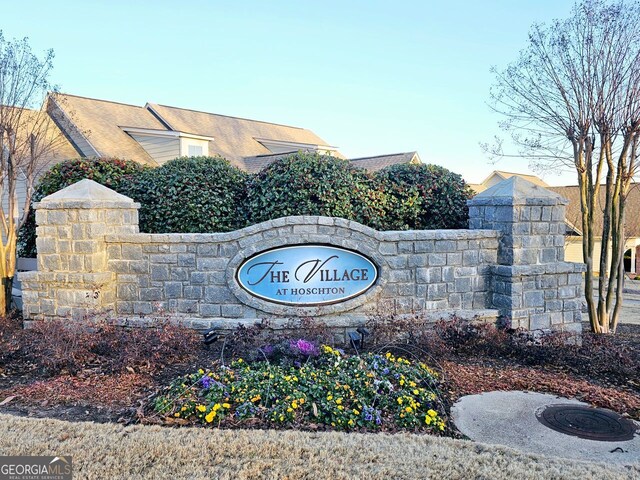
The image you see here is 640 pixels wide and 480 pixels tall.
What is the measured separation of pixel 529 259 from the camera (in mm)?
6996

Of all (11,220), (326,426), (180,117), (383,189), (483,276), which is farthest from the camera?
(180,117)

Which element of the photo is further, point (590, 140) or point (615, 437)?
point (590, 140)

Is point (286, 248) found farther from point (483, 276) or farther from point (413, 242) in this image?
point (483, 276)

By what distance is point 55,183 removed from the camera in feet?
28.6

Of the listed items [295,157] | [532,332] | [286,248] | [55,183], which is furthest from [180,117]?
[532,332]

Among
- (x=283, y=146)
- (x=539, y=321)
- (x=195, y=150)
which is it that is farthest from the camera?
(x=283, y=146)

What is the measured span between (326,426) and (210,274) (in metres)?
3.24

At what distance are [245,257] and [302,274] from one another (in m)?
0.77

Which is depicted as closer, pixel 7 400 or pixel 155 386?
pixel 7 400

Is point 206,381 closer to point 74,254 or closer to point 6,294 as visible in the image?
point 74,254

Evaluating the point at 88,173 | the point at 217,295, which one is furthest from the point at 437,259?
the point at 88,173

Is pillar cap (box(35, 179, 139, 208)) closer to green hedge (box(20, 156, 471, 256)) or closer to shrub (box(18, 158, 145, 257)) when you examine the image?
green hedge (box(20, 156, 471, 256))

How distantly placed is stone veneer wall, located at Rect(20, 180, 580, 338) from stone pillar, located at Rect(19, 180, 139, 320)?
1 cm

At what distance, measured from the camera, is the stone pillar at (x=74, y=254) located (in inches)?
266
